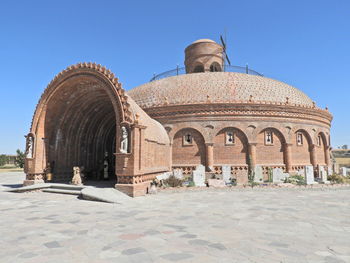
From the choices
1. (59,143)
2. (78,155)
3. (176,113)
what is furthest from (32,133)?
(176,113)

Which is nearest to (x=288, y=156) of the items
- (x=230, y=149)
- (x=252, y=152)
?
(x=252, y=152)

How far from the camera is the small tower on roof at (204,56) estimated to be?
102ft

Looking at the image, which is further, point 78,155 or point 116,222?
point 78,155

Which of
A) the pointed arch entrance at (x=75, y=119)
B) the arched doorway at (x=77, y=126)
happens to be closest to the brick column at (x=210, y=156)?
the pointed arch entrance at (x=75, y=119)

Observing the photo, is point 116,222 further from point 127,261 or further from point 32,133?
point 32,133

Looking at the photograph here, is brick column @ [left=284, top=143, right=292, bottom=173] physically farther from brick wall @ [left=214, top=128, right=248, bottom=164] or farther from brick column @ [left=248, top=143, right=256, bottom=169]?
brick wall @ [left=214, top=128, right=248, bottom=164]

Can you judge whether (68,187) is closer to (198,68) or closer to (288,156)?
(288,156)

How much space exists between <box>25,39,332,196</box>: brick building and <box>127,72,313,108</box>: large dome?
0.09 metres

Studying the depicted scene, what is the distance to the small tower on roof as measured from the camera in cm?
3109

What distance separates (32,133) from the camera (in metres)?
16.7

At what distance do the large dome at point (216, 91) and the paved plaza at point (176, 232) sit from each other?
12677 millimetres

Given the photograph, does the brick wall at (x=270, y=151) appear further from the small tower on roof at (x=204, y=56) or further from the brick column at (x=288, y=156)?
the small tower on roof at (x=204, y=56)

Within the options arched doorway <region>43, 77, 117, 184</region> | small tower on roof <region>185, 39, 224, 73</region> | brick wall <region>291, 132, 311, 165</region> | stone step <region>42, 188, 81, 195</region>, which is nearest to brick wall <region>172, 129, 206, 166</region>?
arched doorway <region>43, 77, 117, 184</region>

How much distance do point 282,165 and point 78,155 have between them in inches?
671
